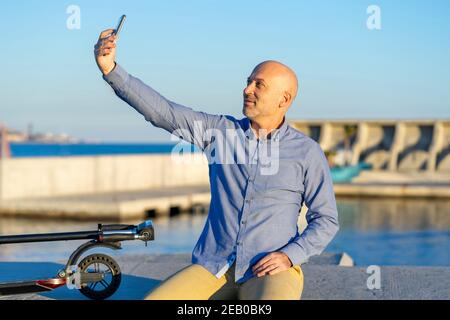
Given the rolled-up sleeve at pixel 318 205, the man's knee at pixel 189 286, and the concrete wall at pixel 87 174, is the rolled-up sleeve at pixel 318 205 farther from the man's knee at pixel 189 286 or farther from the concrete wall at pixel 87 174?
the concrete wall at pixel 87 174

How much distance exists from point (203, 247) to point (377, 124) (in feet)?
145

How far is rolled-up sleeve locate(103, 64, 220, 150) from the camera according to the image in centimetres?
315

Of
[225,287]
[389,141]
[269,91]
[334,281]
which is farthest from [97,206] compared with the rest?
[389,141]

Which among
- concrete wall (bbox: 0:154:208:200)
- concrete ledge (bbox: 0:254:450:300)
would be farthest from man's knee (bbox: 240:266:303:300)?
concrete wall (bbox: 0:154:208:200)

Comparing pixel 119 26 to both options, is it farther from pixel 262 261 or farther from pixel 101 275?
pixel 101 275

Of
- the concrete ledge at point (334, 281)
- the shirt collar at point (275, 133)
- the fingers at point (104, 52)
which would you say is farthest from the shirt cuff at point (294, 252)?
the concrete ledge at point (334, 281)

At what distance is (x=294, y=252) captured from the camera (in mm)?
3234

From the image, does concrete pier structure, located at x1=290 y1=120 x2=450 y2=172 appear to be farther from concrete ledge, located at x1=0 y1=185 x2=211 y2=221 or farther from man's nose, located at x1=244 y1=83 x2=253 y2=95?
man's nose, located at x1=244 y1=83 x2=253 y2=95

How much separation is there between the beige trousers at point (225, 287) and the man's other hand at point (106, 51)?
1002mm

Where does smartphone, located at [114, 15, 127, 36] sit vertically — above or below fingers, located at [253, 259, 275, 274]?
above

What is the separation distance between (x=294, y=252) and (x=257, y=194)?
31cm

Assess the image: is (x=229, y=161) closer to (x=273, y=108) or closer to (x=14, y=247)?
(x=273, y=108)
